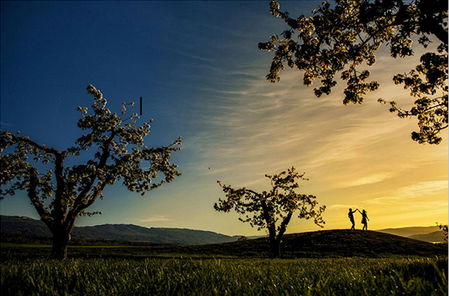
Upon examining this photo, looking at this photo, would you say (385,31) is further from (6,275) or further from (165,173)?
(165,173)

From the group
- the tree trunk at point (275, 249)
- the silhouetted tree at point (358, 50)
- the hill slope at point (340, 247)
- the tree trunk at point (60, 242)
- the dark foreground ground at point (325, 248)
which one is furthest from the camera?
the hill slope at point (340, 247)

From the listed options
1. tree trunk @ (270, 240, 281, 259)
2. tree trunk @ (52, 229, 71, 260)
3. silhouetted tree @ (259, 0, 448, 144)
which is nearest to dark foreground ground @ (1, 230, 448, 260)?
tree trunk @ (270, 240, 281, 259)

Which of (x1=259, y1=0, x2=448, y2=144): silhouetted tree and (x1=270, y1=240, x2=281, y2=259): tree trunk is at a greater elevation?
(x1=259, y1=0, x2=448, y2=144): silhouetted tree

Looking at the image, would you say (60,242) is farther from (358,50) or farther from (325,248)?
(325,248)

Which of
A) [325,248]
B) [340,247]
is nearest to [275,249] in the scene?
[325,248]

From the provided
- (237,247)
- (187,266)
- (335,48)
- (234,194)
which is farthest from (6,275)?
(237,247)

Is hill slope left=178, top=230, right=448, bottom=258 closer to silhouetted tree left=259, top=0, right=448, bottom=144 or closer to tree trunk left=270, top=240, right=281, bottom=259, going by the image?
tree trunk left=270, top=240, right=281, bottom=259

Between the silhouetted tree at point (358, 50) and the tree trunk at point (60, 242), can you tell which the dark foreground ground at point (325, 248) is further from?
the silhouetted tree at point (358, 50)

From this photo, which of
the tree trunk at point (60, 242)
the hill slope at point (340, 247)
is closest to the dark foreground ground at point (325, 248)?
the hill slope at point (340, 247)

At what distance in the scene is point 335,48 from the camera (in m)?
15.5

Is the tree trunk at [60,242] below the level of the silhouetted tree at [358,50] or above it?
below

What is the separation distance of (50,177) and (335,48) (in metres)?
27.0

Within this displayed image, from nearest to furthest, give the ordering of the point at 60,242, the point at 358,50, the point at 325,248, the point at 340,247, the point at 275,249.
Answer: the point at 358,50
the point at 60,242
the point at 275,249
the point at 325,248
the point at 340,247

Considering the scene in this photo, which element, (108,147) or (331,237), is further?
(331,237)
